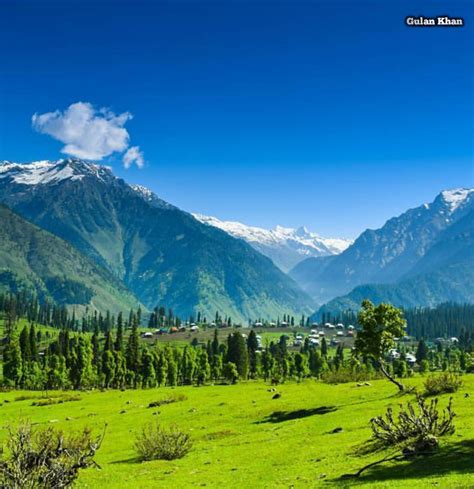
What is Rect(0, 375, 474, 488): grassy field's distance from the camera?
104 ft

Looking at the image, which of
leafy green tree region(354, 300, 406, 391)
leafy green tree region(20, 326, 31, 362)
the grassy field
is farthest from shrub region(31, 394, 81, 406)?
leafy green tree region(20, 326, 31, 362)

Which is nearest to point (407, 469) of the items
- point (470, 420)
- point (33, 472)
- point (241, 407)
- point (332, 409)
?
point (470, 420)

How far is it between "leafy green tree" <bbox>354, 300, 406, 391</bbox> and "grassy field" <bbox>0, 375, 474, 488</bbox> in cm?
638

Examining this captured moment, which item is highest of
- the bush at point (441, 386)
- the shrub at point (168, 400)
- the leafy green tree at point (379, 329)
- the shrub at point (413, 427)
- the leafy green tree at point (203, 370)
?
the leafy green tree at point (379, 329)

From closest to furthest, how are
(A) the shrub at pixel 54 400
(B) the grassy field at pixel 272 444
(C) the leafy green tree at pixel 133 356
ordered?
1. (B) the grassy field at pixel 272 444
2. (A) the shrub at pixel 54 400
3. (C) the leafy green tree at pixel 133 356

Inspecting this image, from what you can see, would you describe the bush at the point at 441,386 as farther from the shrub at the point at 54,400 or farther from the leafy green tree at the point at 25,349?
the leafy green tree at the point at 25,349

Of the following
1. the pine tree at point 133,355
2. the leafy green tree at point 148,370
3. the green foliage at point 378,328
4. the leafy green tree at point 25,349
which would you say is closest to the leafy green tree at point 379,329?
the green foliage at point 378,328

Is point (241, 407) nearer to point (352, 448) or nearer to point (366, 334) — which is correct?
point (366, 334)

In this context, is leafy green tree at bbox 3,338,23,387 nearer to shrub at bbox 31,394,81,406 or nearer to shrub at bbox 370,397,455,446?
shrub at bbox 31,394,81,406

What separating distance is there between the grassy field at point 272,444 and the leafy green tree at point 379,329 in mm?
6377

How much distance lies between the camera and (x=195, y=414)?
73.9 metres

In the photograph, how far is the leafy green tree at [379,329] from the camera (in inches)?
2530

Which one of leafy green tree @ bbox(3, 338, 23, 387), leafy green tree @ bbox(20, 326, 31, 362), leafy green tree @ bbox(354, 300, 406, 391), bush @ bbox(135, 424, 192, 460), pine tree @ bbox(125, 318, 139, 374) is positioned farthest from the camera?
leafy green tree @ bbox(20, 326, 31, 362)

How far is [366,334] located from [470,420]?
869 inches
